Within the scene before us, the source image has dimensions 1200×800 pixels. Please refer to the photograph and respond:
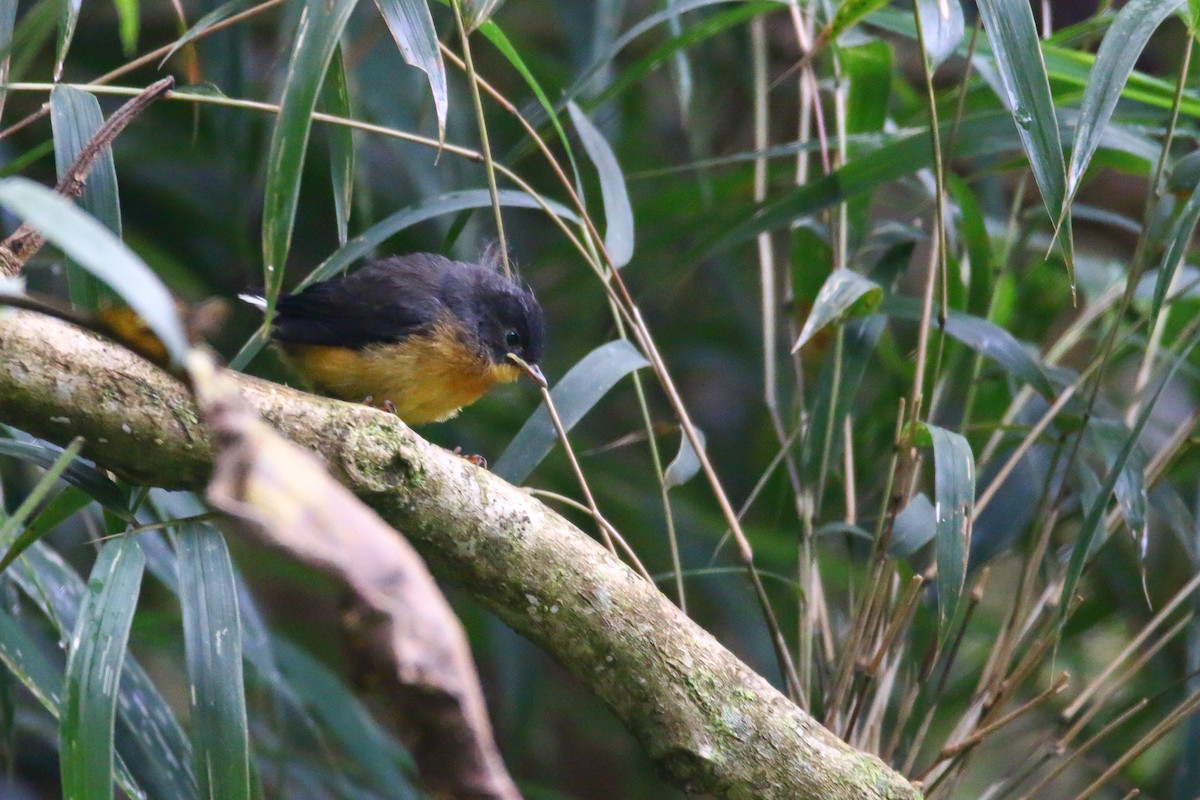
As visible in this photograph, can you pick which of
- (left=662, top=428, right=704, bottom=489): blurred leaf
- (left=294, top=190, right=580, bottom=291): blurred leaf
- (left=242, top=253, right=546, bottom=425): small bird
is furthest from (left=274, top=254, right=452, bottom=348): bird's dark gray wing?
(left=662, top=428, right=704, bottom=489): blurred leaf

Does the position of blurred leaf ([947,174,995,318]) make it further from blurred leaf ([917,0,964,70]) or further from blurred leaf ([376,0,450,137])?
blurred leaf ([376,0,450,137])

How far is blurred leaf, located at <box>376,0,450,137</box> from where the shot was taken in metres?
1.79

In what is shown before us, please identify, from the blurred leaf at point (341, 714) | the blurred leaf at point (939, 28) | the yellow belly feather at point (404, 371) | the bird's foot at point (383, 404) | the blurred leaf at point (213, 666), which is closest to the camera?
the blurred leaf at point (213, 666)

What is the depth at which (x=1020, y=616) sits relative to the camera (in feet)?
7.27

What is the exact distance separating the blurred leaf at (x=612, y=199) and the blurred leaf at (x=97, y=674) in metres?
1.12

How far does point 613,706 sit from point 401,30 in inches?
46.3

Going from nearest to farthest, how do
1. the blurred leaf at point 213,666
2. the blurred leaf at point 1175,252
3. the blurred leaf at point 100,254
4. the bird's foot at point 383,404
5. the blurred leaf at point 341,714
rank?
the blurred leaf at point 100,254
the blurred leaf at point 213,666
the blurred leaf at point 1175,252
the bird's foot at point 383,404
the blurred leaf at point 341,714

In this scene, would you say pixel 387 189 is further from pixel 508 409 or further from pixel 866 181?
pixel 866 181

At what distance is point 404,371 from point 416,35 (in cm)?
110

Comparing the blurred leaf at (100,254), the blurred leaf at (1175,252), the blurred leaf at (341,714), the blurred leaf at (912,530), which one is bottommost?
the blurred leaf at (341,714)

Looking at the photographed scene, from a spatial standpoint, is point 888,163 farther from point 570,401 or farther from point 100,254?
point 100,254

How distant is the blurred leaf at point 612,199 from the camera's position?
233cm

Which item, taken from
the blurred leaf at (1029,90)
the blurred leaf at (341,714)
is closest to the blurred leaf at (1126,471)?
the blurred leaf at (1029,90)

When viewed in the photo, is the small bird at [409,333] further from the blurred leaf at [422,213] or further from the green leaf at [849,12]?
the green leaf at [849,12]
